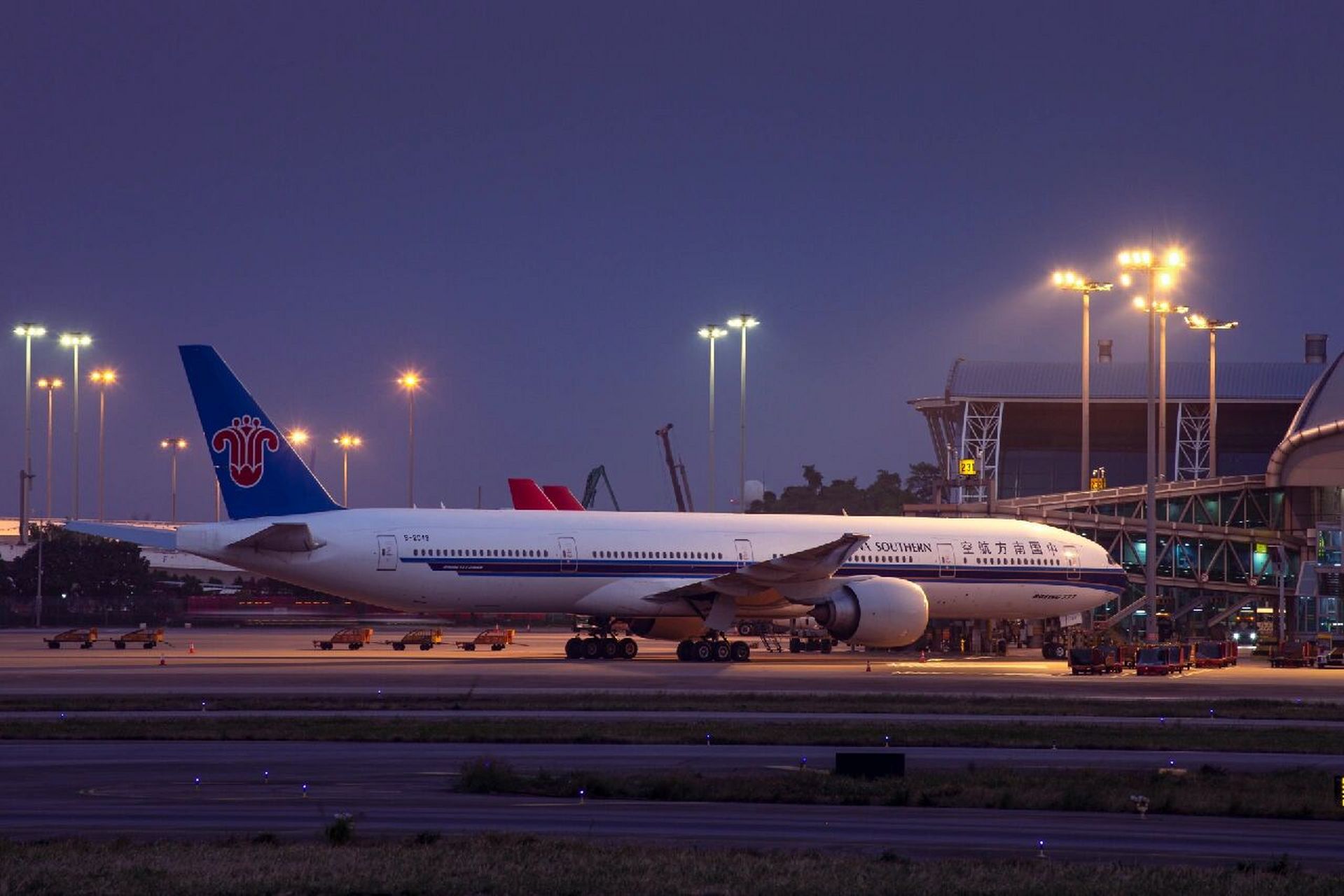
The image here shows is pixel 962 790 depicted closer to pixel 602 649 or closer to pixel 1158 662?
pixel 1158 662

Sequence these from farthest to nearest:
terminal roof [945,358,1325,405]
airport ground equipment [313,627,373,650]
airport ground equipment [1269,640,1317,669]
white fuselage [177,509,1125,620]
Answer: terminal roof [945,358,1325,405]
airport ground equipment [313,627,373,650]
airport ground equipment [1269,640,1317,669]
white fuselage [177,509,1125,620]

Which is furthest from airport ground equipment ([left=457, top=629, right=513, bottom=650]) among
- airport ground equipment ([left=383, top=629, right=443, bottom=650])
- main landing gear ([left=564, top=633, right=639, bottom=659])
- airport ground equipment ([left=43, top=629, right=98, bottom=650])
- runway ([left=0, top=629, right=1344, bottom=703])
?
airport ground equipment ([left=43, top=629, right=98, bottom=650])

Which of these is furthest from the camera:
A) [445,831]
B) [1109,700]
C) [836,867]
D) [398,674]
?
[398,674]

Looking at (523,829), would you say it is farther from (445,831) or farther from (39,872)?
(39,872)

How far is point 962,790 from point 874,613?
25.6m

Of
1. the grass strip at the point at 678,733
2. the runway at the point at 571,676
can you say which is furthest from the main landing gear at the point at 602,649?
the grass strip at the point at 678,733

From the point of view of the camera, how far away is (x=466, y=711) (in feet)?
91.8

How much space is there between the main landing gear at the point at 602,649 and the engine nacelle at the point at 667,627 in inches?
20.7

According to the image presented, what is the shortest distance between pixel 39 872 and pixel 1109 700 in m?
23.5

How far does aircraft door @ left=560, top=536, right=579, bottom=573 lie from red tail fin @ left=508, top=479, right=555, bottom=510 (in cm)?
1721

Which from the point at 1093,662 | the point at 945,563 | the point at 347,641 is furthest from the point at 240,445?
the point at 1093,662

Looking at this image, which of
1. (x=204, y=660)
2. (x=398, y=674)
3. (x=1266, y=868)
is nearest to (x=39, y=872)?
(x=1266, y=868)

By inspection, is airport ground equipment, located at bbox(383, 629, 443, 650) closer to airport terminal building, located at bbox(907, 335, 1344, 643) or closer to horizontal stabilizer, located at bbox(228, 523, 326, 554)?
horizontal stabilizer, located at bbox(228, 523, 326, 554)

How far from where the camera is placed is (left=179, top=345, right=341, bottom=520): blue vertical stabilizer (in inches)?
1614
